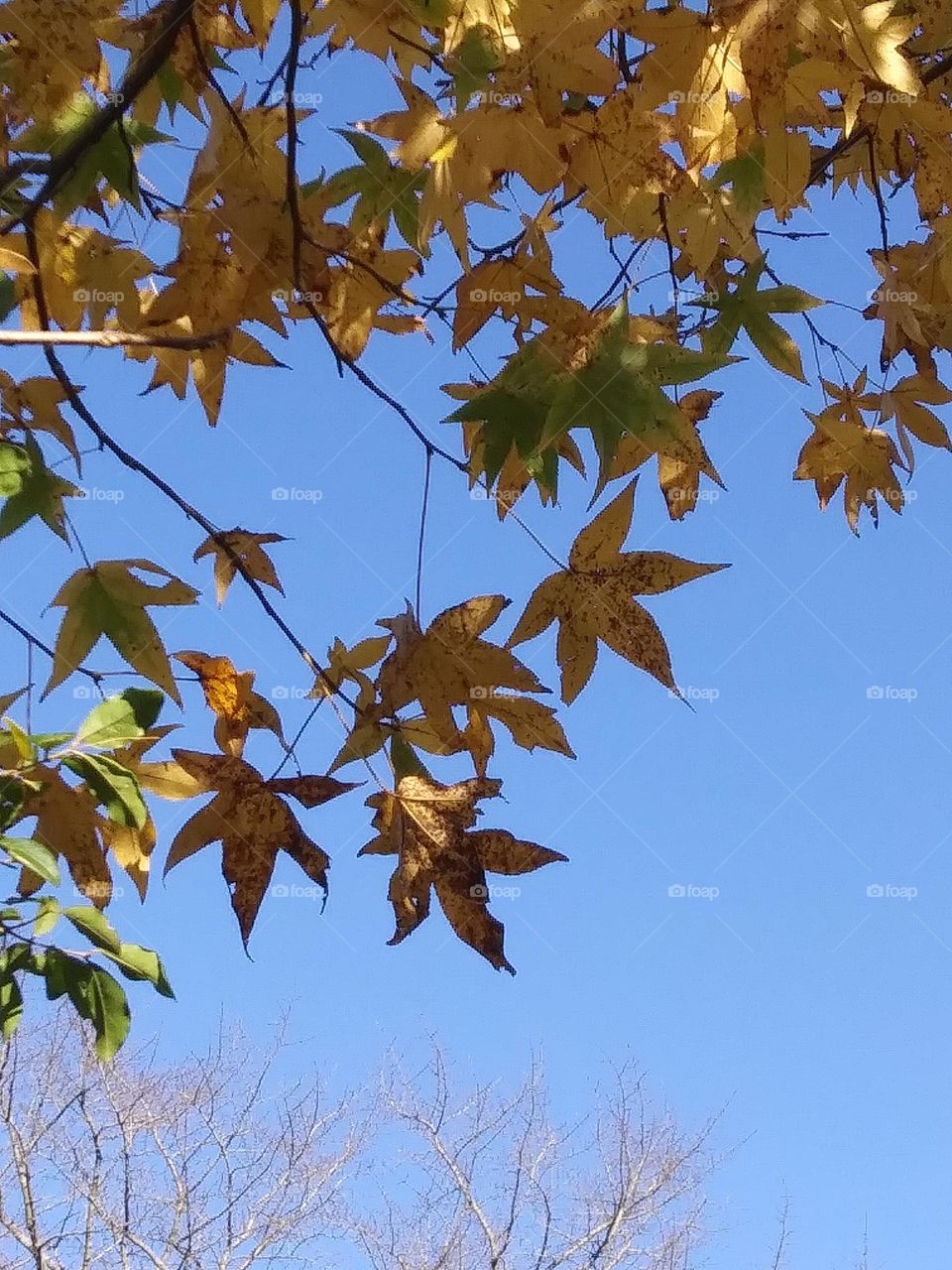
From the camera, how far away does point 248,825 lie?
0.93 m

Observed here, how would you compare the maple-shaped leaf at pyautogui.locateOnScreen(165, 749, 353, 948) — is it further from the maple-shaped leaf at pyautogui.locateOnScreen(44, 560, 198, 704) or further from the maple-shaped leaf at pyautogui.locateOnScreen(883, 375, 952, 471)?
the maple-shaped leaf at pyautogui.locateOnScreen(883, 375, 952, 471)

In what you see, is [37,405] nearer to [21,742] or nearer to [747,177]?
[21,742]

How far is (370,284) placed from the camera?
112 centimetres

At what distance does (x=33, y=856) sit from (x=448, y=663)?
0.34 metres

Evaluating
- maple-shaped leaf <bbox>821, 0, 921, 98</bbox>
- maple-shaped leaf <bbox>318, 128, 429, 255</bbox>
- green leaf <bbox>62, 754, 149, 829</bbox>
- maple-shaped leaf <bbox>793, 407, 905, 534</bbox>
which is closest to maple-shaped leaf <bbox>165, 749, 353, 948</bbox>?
green leaf <bbox>62, 754, 149, 829</bbox>

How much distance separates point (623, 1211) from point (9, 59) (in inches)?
396

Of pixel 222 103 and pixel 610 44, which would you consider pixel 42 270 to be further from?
pixel 610 44

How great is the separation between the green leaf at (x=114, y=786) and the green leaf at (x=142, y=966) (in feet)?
0.43

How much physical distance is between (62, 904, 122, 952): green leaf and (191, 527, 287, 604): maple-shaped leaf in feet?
1.02

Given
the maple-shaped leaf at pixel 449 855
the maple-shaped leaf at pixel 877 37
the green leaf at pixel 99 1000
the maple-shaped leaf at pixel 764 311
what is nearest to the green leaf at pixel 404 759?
the maple-shaped leaf at pixel 449 855

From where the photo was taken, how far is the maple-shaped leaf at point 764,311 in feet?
3.79

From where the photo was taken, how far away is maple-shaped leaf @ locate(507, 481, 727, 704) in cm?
92

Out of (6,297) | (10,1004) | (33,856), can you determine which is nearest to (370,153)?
(6,297)

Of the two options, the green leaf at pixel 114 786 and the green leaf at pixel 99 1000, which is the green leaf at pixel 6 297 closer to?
the green leaf at pixel 114 786
